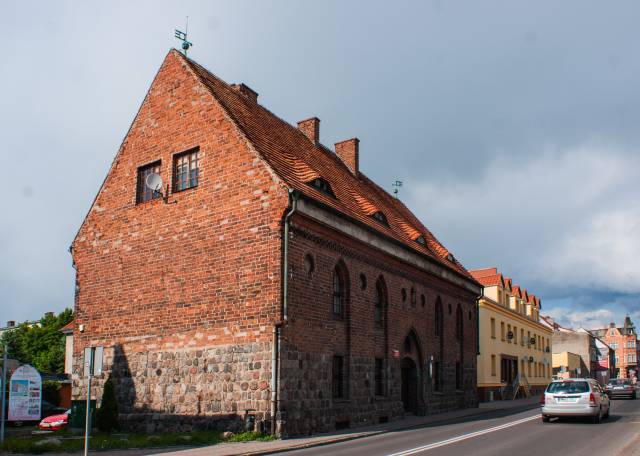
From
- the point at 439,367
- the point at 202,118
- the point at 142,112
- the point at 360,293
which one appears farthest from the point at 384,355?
the point at 142,112

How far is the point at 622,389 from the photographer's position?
43.8 m

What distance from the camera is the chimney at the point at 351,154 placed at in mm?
33969

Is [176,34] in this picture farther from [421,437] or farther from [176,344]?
[421,437]

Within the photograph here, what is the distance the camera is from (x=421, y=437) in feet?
61.4

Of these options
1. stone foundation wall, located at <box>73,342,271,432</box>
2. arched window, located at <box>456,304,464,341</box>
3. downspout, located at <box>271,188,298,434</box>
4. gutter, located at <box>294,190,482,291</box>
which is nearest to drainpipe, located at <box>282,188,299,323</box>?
downspout, located at <box>271,188,298,434</box>

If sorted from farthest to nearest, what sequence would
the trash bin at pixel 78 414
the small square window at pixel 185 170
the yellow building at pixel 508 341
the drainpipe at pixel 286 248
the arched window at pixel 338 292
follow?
the yellow building at pixel 508 341
the small square window at pixel 185 170
the arched window at pixel 338 292
the trash bin at pixel 78 414
the drainpipe at pixel 286 248

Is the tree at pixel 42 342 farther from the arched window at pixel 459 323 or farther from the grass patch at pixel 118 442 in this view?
the grass patch at pixel 118 442

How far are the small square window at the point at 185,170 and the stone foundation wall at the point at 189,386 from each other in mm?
5856

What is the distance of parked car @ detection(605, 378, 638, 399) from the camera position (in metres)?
43.4

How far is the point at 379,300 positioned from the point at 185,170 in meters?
9.07

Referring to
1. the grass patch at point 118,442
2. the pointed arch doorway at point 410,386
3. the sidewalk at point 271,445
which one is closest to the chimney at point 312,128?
the pointed arch doorway at point 410,386

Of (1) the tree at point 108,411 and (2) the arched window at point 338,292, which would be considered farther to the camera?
(2) the arched window at point 338,292

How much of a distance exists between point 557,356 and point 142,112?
6372 cm

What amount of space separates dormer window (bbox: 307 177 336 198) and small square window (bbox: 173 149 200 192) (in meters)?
4.09
